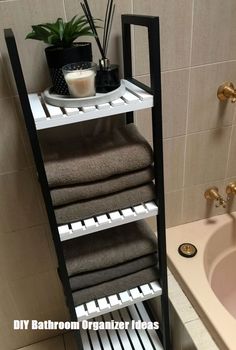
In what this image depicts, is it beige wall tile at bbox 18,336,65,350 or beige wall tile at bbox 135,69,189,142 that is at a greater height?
beige wall tile at bbox 135,69,189,142

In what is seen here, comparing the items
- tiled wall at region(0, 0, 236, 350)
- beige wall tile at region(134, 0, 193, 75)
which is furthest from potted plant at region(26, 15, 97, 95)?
beige wall tile at region(134, 0, 193, 75)

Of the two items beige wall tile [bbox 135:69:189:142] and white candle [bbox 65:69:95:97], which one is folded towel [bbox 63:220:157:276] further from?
white candle [bbox 65:69:95:97]

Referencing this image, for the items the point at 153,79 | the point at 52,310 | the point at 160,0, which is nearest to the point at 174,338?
the point at 52,310

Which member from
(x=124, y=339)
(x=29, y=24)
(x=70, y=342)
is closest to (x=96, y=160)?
(x=29, y=24)

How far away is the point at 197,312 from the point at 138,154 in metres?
0.60

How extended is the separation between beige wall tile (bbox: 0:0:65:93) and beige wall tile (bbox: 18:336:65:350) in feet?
3.71

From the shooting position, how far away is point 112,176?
2.54 feet

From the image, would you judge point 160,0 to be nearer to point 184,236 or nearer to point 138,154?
point 138,154

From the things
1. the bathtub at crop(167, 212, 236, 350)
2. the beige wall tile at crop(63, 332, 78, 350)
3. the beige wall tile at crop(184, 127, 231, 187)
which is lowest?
the beige wall tile at crop(63, 332, 78, 350)

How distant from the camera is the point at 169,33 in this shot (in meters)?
0.91

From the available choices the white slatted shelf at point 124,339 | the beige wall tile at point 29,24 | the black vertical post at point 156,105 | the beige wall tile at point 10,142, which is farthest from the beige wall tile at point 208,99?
the white slatted shelf at point 124,339

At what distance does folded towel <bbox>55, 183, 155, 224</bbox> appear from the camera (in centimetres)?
77

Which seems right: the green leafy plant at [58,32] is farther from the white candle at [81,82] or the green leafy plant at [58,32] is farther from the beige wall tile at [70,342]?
the beige wall tile at [70,342]

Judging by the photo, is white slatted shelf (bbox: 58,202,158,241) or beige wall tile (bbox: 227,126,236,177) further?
beige wall tile (bbox: 227,126,236,177)
